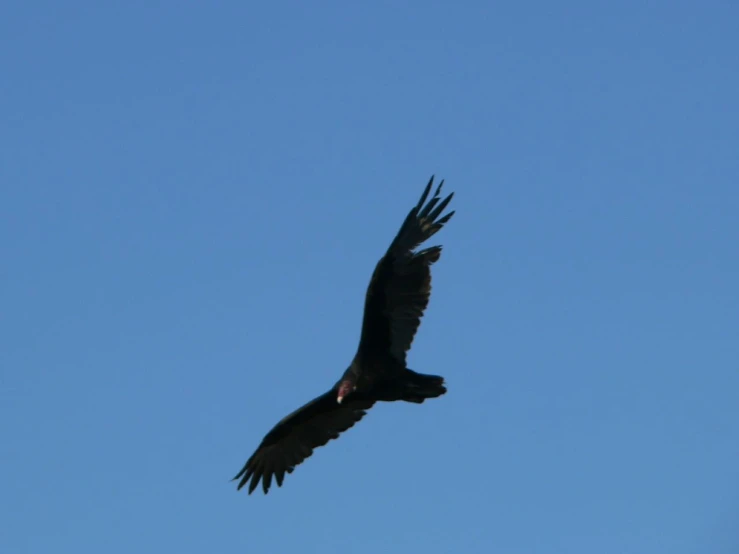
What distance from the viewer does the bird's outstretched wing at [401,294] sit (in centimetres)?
1639

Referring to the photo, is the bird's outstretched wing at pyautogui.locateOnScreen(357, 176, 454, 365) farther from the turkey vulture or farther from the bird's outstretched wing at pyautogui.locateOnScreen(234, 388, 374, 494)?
the bird's outstretched wing at pyautogui.locateOnScreen(234, 388, 374, 494)

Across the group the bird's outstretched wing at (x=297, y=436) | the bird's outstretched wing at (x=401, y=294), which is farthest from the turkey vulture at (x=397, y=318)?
the bird's outstretched wing at (x=297, y=436)

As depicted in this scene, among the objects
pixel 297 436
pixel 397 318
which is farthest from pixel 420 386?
pixel 297 436

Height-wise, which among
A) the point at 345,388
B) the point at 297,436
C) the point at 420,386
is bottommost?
the point at 420,386

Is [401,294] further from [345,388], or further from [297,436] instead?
[297,436]

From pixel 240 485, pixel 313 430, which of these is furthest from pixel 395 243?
pixel 240 485

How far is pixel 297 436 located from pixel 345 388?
217 centimetres

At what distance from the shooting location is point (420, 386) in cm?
1638

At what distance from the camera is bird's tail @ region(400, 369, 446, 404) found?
53.4 ft

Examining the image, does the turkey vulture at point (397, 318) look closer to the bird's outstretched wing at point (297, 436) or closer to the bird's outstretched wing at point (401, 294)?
the bird's outstretched wing at point (401, 294)

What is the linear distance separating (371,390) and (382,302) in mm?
1157

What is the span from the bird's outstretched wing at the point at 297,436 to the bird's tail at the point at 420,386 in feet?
4.46

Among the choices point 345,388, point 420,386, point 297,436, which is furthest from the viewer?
point 297,436

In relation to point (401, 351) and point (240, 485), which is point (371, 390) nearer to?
point (401, 351)
